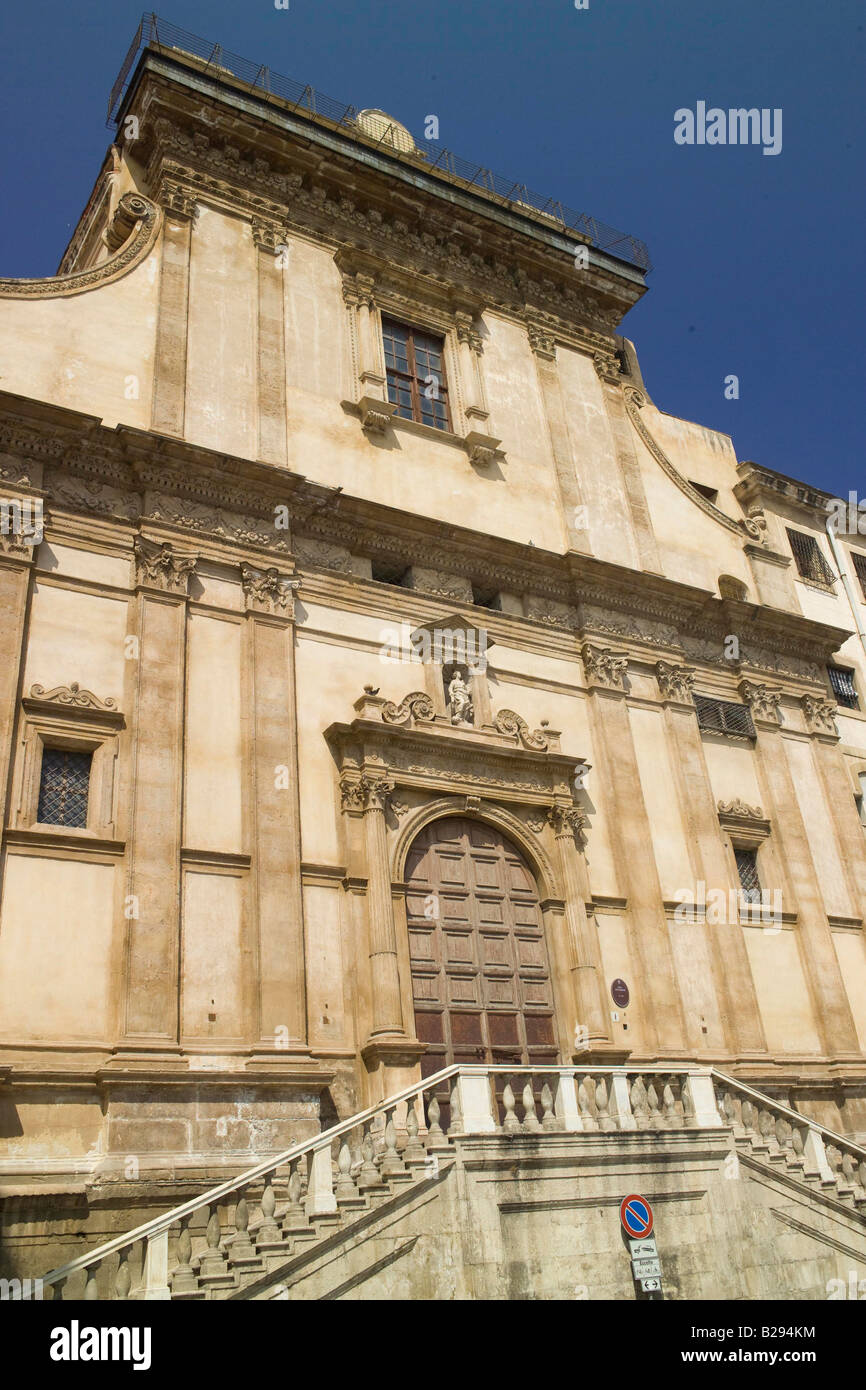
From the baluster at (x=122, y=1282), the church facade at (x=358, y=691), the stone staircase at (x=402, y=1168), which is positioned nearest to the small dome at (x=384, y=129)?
the church facade at (x=358, y=691)

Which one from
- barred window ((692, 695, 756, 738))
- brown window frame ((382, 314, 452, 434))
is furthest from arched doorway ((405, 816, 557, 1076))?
A: brown window frame ((382, 314, 452, 434))

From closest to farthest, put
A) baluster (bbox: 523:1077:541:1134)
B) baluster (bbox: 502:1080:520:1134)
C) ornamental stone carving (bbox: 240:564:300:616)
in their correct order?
1. baluster (bbox: 502:1080:520:1134)
2. baluster (bbox: 523:1077:541:1134)
3. ornamental stone carving (bbox: 240:564:300:616)

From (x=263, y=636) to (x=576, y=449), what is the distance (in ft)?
30.3

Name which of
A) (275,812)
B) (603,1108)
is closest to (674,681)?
(275,812)

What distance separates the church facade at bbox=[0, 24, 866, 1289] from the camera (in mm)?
14102

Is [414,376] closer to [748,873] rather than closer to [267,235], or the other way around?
[267,235]

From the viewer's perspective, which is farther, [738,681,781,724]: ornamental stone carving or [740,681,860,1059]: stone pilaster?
[738,681,781,724]: ornamental stone carving

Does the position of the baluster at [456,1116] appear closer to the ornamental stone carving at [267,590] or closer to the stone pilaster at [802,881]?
the ornamental stone carving at [267,590]

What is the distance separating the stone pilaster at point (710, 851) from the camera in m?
18.6

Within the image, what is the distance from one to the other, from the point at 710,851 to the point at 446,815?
533cm

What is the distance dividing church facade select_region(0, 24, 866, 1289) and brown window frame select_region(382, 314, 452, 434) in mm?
87

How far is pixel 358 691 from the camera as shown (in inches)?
702

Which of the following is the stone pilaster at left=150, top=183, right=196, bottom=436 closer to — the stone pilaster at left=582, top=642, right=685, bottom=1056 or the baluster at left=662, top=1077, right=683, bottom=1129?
the stone pilaster at left=582, top=642, right=685, bottom=1056

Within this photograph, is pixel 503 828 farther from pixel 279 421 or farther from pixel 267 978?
pixel 279 421
